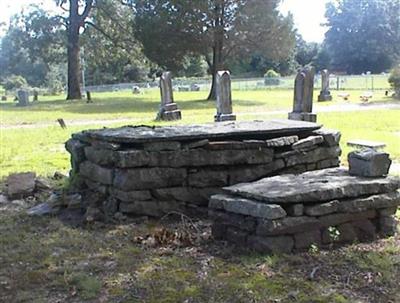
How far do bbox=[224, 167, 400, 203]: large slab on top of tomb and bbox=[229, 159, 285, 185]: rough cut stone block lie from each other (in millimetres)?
827

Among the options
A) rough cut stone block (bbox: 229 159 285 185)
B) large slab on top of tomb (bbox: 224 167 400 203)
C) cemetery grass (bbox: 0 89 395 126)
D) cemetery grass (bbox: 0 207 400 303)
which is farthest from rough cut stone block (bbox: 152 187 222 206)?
cemetery grass (bbox: 0 89 395 126)

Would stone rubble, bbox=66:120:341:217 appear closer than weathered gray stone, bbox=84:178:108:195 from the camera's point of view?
Yes

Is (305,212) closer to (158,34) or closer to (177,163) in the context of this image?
(177,163)

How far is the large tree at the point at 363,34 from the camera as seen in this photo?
56.1 m

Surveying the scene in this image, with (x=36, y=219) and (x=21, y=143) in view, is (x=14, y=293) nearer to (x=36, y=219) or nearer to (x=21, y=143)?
(x=36, y=219)

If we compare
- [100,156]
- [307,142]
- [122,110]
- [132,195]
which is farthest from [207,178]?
[122,110]

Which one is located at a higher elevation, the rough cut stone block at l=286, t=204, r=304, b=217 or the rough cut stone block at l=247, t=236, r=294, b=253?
the rough cut stone block at l=286, t=204, r=304, b=217

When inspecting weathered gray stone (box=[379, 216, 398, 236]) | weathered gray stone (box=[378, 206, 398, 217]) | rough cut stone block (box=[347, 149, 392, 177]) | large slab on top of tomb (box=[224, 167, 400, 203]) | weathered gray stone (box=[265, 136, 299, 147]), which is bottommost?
weathered gray stone (box=[379, 216, 398, 236])

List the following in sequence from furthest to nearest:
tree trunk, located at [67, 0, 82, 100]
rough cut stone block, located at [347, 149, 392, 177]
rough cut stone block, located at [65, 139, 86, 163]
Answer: tree trunk, located at [67, 0, 82, 100]
rough cut stone block, located at [65, 139, 86, 163]
rough cut stone block, located at [347, 149, 392, 177]

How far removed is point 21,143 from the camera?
12.5m

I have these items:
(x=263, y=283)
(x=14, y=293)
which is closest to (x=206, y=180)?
(x=263, y=283)

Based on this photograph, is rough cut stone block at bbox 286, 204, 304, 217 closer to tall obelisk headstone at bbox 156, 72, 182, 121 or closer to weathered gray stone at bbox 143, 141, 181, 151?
weathered gray stone at bbox 143, 141, 181, 151

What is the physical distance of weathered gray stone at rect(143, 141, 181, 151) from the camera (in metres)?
5.56

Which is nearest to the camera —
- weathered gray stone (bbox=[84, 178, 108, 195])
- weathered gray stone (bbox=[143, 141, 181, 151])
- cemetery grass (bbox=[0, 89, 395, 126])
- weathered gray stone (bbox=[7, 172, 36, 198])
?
weathered gray stone (bbox=[143, 141, 181, 151])
